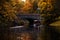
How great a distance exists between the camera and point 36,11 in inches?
2229

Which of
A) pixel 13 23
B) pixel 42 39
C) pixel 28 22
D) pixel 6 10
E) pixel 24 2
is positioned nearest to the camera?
pixel 42 39

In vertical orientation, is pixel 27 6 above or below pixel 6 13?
below

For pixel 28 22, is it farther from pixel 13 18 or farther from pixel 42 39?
pixel 42 39

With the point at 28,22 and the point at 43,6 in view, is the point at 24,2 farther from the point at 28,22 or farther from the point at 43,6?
the point at 43,6

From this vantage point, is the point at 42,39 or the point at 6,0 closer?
the point at 42,39

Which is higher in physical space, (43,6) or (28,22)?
(43,6)

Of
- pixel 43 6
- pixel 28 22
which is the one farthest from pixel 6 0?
pixel 28 22

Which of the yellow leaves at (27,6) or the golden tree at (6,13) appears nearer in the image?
the golden tree at (6,13)

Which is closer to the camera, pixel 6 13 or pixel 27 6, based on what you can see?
pixel 6 13

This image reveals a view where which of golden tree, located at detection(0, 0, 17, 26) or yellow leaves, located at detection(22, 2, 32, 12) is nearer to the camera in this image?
golden tree, located at detection(0, 0, 17, 26)

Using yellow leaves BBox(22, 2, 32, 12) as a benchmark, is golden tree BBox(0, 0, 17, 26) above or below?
above

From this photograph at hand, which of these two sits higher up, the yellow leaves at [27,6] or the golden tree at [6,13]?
the golden tree at [6,13]

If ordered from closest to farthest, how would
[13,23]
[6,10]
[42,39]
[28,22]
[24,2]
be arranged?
[42,39] → [6,10] → [13,23] → [28,22] → [24,2]

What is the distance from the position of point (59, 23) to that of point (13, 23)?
7.29m
